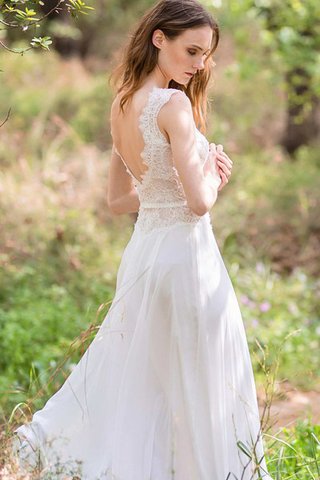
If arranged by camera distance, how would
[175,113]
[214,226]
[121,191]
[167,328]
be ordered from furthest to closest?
[214,226] < [121,191] < [167,328] < [175,113]

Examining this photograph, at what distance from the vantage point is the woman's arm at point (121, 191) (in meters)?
3.61

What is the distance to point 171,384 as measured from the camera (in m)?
3.26

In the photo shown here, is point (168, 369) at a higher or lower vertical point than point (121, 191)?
lower

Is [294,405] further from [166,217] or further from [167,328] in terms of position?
[166,217]

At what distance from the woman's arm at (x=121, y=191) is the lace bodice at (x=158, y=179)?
22 centimetres

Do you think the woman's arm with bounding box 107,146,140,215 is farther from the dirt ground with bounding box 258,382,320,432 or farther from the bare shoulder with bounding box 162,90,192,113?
the dirt ground with bounding box 258,382,320,432

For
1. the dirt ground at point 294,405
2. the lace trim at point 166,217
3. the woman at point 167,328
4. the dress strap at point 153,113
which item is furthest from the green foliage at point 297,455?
the dress strap at point 153,113

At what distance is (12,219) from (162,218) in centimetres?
452

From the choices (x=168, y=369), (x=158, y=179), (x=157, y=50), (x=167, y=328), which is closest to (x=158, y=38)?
(x=157, y=50)

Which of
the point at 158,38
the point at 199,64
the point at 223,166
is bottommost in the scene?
the point at 223,166

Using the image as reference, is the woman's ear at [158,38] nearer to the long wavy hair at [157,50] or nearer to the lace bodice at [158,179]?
the long wavy hair at [157,50]

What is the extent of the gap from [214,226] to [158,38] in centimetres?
551

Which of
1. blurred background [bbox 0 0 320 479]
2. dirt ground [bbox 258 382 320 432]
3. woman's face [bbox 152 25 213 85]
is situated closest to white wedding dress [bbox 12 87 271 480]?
woman's face [bbox 152 25 213 85]

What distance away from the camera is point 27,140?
10.4 m
